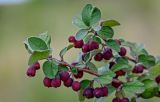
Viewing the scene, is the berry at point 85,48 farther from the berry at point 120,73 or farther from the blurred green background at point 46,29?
the blurred green background at point 46,29

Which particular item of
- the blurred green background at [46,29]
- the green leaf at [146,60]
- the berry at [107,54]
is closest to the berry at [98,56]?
the berry at [107,54]

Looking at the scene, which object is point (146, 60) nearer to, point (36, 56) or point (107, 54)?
point (107, 54)

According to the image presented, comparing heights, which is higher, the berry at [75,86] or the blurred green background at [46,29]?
the blurred green background at [46,29]

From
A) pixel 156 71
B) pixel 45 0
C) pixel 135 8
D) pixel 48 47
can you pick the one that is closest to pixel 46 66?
pixel 48 47

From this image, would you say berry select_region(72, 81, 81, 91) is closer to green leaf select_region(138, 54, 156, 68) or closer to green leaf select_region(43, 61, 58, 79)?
green leaf select_region(43, 61, 58, 79)

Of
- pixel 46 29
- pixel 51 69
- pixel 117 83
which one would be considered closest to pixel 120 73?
pixel 117 83
